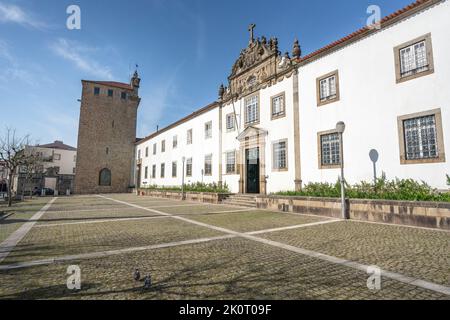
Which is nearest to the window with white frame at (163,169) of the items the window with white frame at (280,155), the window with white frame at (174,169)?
the window with white frame at (174,169)

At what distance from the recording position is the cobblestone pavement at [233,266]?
10.1 ft

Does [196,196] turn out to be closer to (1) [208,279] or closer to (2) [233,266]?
(2) [233,266]

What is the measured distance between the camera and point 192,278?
3549mm

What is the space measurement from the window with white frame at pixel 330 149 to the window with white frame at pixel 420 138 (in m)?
2.91

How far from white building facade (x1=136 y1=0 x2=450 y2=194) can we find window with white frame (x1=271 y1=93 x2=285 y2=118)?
7cm

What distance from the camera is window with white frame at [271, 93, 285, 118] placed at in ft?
51.2

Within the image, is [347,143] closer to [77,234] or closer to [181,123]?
[77,234]

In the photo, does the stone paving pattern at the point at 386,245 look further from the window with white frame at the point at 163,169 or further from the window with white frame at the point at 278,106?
the window with white frame at the point at 163,169

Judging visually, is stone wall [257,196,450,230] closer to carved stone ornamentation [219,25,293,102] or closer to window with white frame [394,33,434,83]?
window with white frame [394,33,434,83]

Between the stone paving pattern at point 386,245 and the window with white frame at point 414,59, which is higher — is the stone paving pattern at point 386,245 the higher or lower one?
the lower one

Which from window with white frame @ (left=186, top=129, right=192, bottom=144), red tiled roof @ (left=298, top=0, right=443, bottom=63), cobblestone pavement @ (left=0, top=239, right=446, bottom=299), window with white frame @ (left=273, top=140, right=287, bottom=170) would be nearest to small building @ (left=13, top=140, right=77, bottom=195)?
window with white frame @ (left=186, top=129, right=192, bottom=144)

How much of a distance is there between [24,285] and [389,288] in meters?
4.81

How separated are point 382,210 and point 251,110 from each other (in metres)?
11.9

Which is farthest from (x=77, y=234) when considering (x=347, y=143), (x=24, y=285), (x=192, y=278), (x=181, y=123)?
(x=181, y=123)
